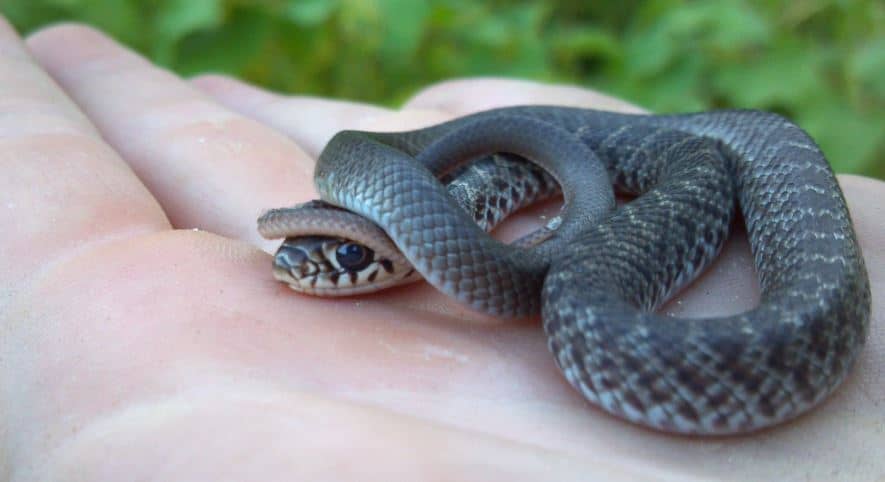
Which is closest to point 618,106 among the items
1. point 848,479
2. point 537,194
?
point 537,194

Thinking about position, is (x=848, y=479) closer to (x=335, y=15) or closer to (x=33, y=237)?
(x=33, y=237)

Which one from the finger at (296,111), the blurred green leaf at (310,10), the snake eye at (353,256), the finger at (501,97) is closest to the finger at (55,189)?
the snake eye at (353,256)

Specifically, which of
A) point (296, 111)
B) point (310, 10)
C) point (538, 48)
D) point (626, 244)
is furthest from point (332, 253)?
point (538, 48)

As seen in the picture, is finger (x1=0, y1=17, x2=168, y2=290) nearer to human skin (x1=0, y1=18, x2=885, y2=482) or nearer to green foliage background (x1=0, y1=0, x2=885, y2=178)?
human skin (x1=0, y1=18, x2=885, y2=482)

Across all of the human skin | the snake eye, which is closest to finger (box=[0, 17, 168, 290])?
the human skin

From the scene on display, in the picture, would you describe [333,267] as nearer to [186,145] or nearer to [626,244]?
[626,244]

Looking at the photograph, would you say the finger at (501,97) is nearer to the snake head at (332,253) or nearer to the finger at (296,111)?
the finger at (296,111)
